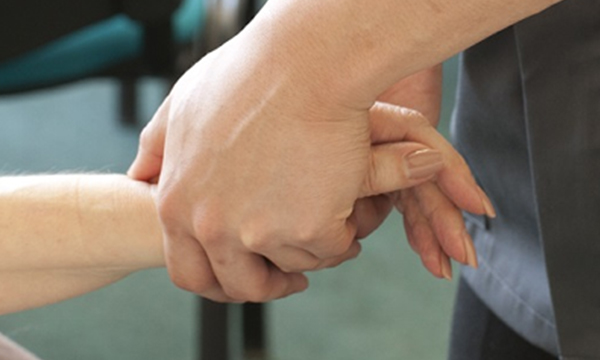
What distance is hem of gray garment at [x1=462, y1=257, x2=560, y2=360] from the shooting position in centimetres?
102

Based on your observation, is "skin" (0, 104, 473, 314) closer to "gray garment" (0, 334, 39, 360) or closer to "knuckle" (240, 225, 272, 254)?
"gray garment" (0, 334, 39, 360)

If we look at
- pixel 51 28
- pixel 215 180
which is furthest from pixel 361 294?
pixel 215 180

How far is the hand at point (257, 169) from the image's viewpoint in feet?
2.61

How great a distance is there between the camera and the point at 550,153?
35.6 inches

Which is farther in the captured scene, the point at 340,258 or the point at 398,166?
the point at 340,258

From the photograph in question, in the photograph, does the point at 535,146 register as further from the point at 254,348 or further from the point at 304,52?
the point at 254,348

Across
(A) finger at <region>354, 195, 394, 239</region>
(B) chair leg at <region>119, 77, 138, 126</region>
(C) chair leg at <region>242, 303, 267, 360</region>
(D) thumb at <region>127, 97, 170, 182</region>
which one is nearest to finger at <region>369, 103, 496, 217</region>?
(A) finger at <region>354, 195, 394, 239</region>

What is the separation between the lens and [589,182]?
898 mm

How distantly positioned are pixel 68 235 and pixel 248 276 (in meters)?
0.22

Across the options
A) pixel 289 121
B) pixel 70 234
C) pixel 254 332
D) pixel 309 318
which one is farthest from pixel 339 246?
pixel 309 318

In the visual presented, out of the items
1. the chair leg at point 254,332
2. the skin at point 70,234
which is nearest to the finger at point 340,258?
the skin at point 70,234

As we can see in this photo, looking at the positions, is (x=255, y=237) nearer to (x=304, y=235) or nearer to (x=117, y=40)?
(x=304, y=235)

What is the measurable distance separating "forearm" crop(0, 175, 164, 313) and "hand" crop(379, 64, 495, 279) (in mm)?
266

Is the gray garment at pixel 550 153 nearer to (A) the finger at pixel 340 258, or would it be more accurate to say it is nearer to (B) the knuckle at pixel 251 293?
(A) the finger at pixel 340 258
